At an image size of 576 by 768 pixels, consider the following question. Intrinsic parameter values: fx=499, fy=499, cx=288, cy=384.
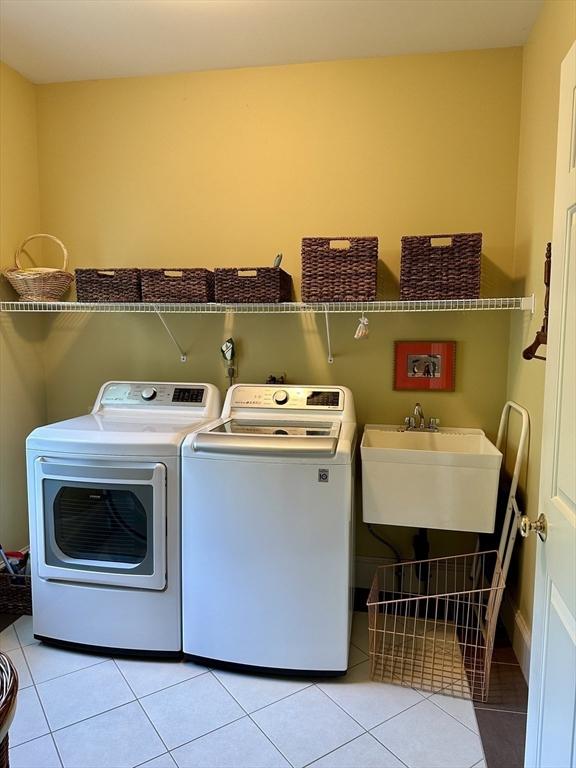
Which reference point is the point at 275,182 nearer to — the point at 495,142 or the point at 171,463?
the point at 495,142

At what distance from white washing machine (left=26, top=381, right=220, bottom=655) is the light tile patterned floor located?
0.46 feet

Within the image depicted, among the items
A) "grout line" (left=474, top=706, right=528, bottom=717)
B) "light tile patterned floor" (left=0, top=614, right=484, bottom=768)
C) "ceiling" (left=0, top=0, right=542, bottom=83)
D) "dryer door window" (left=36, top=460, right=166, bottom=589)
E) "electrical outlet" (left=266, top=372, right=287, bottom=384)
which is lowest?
"light tile patterned floor" (left=0, top=614, right=484, bottom=768)

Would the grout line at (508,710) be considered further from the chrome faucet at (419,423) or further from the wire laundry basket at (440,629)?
the chrome faucet at (419,423)

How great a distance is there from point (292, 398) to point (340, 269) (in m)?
0.66

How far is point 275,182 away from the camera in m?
2.64

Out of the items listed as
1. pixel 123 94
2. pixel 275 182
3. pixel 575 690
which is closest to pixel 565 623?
pixel 575 690

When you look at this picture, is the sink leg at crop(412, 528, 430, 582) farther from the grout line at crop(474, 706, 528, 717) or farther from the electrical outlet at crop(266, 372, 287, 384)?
the electrical outlet at crop(266, 372, 287, 384)

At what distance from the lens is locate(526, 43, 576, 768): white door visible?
106cm

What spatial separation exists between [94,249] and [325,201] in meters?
1.35

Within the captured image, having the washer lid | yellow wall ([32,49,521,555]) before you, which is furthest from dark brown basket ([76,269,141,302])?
the washer lid

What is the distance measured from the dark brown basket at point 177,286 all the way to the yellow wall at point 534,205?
1479 millimetres

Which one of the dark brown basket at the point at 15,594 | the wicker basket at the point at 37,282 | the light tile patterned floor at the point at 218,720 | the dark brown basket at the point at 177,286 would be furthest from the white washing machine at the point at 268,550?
the wicker basket at the point at 37,282

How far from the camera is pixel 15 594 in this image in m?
2.37

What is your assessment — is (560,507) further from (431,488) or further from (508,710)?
(508,710)
